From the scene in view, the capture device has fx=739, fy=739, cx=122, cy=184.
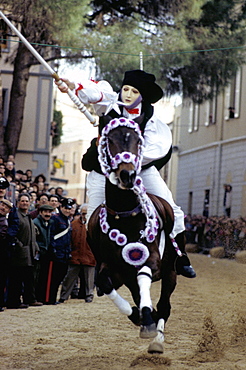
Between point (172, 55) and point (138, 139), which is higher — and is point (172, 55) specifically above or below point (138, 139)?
above

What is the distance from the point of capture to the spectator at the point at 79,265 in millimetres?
14156

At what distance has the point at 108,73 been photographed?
70.1 ft

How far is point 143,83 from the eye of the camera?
7.49m

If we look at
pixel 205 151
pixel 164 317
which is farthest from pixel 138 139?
pixel 205 151

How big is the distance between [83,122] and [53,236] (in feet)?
188

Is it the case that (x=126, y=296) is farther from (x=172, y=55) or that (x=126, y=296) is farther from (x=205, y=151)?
(x=205, y=151)

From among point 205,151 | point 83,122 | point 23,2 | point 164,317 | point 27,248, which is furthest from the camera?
point 83,122

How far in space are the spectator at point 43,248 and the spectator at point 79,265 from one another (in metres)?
0.69

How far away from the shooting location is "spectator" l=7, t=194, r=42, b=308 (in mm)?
12320

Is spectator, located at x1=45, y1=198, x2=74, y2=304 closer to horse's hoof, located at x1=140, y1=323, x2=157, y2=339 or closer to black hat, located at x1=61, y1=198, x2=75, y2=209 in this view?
black hat, located at x1=61, y1=198, x2=75, y2=209

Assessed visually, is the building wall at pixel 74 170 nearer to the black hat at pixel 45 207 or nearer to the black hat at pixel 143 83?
the black hat at pixel 45 207

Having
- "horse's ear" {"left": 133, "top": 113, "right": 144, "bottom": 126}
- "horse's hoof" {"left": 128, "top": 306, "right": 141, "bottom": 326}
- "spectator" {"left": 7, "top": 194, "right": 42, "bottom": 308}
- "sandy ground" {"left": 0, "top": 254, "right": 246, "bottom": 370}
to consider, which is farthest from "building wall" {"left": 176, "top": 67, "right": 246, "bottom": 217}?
"horse's hoof" {"left": 128, "top": 306, "right": 141, "bottom": 326}

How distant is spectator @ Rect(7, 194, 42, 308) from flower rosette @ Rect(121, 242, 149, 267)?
567cm

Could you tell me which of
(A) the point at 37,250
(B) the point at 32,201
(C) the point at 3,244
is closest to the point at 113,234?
(C) the point at 3,244
